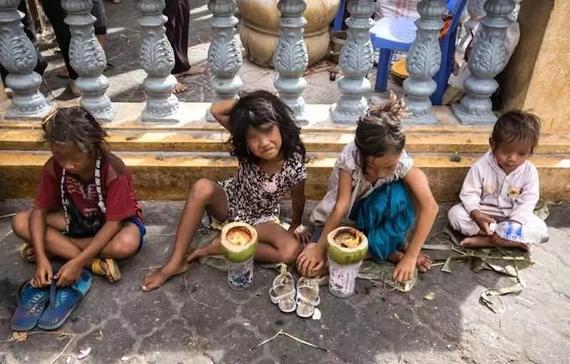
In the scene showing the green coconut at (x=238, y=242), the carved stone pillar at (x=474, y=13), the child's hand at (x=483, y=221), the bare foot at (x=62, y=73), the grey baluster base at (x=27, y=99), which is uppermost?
the carved stone pillar at (x=474, y=13)

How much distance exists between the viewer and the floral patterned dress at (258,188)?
2596 mm

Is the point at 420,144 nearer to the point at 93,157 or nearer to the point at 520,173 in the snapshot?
the point at 520,173

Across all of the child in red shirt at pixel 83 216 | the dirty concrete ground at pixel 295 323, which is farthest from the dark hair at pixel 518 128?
the child in red shirt at pixel 83 216

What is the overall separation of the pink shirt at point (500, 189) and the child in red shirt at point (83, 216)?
1812 millimetres

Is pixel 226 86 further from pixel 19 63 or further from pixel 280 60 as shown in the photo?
pixel 19 63

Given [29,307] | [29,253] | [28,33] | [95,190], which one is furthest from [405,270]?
[28,33]

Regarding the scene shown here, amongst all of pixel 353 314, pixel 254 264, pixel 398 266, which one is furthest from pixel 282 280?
pixel 398 266

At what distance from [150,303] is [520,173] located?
6.64 feet

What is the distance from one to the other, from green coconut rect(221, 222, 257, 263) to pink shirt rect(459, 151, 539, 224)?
1.27 metres

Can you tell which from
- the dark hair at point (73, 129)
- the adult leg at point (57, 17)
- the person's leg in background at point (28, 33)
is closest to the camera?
the dark hair at point (73, 129)

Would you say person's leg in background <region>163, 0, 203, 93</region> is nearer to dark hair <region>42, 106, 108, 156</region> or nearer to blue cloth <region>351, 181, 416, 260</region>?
dark hair <region>42, 106, 108, 156</region>

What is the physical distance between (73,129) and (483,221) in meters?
2.10

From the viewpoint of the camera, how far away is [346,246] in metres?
2.33

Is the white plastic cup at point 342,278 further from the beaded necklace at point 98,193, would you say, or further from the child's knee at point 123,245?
the beaded necklace at point 98,193
